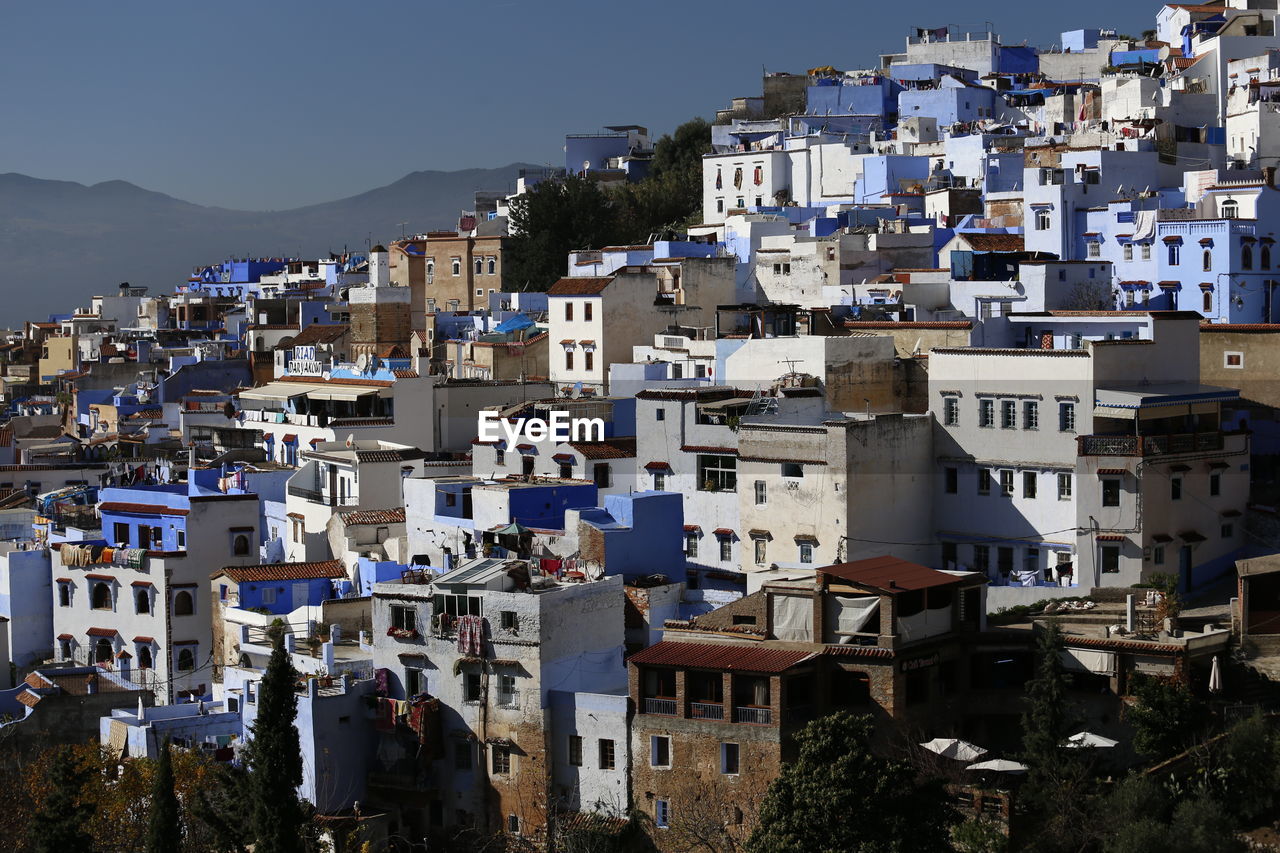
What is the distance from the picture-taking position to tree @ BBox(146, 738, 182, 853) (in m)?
27.1

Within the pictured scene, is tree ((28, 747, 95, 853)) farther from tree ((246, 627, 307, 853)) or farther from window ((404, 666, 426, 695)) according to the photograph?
window ((404, 666, 426, 695))

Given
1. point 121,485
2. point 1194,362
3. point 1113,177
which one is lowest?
point 121,485

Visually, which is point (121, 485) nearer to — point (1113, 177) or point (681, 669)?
point (681, 669)

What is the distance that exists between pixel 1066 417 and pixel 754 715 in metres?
9.06

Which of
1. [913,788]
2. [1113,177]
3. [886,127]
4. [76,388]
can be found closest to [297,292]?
[76,388]

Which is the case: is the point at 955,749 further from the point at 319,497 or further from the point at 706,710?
the point at 319,497

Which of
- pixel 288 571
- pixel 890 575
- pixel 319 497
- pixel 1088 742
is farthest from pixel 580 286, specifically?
pixel 1088 742

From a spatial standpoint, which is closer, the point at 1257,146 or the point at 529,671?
the point at 529,671

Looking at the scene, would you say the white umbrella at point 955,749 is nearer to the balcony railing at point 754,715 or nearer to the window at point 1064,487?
the balcony railing at point 754,715

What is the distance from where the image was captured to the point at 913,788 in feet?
82.1

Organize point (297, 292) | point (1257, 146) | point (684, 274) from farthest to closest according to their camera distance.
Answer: point (297, 292)
point (1257, 146)
point (684, 274)

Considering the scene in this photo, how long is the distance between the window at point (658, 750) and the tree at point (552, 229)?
3366 centimetres

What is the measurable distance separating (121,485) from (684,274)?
601 inches

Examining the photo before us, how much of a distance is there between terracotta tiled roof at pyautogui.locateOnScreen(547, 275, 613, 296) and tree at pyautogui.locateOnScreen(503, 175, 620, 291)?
36.7ft
